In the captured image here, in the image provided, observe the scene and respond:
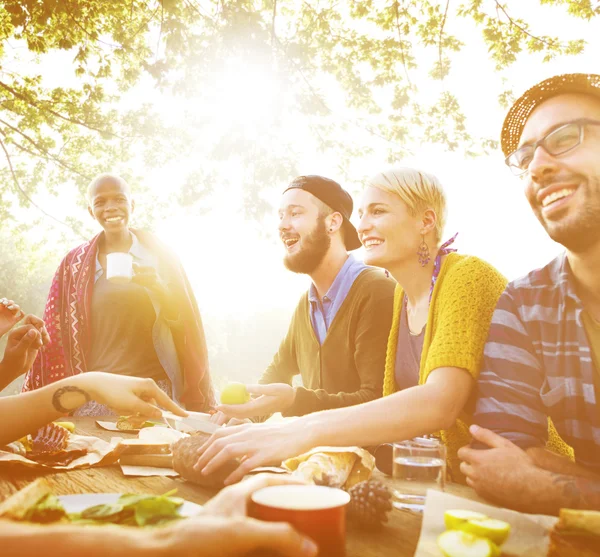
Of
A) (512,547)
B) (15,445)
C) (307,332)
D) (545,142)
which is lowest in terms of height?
(512,547)

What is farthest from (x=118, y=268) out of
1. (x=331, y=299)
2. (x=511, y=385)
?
(x=511, y=385)

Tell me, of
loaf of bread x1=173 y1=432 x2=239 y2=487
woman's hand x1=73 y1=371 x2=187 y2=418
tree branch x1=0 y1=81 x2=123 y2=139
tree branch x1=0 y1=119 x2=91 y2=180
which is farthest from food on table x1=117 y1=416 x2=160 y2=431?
tree branch x1=0 y1=119 x2=91 y2=180

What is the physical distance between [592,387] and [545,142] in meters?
0.84

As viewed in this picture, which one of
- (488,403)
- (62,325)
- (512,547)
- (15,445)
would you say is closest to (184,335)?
(62,325)

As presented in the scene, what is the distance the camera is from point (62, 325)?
4.49 m

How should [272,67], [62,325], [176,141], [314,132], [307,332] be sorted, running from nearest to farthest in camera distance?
[307,332]
[62,325]
[272,67]
[314,132]
[176,141]

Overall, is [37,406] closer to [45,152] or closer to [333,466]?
[333,466]

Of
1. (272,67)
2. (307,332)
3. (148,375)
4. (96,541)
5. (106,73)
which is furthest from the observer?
(106,73)

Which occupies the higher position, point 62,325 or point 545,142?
point 545,142

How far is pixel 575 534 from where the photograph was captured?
3.44ft

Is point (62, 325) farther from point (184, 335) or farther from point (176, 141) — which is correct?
point (176, 141)

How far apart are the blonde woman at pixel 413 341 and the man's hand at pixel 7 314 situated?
1.71 metres

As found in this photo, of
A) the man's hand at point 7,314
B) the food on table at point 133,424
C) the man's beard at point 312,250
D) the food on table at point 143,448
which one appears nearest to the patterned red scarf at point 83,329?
the man's beard at point 312,250

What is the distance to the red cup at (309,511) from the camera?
34.8 inches
